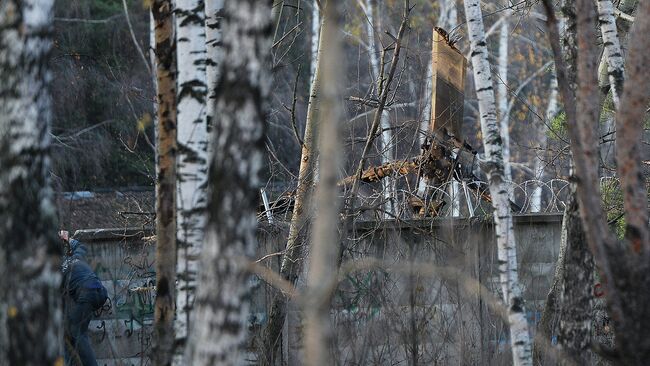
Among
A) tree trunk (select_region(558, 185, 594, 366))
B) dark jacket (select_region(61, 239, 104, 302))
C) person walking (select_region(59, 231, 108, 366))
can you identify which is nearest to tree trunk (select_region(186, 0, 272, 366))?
tree trunk (select_region(558, 185, 594, 366))

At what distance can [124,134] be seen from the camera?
2331 centimetres

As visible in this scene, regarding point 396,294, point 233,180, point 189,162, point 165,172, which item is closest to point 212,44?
point 165,172

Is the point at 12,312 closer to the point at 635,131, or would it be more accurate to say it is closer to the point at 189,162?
the point at 189,162

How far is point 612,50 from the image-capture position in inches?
299

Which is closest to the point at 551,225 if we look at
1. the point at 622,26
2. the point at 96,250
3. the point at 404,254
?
the point at 404,254

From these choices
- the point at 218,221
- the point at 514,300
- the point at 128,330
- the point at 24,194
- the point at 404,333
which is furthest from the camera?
the point at 128,330

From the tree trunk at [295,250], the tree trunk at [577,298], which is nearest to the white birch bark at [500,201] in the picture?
the tree trunk at [577,298]

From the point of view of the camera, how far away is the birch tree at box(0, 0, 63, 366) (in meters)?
4.76

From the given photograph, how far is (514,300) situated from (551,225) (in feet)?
14.0

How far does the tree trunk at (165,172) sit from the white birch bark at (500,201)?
7.26 feet

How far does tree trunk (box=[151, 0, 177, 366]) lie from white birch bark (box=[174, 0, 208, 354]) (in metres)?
0.33

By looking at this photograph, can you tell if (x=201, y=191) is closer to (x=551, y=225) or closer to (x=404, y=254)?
(x=404, y=254)

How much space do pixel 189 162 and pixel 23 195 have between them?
1.17 metres

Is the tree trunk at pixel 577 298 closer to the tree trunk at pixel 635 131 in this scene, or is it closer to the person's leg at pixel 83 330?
the tree trunk at pixel 635 131
